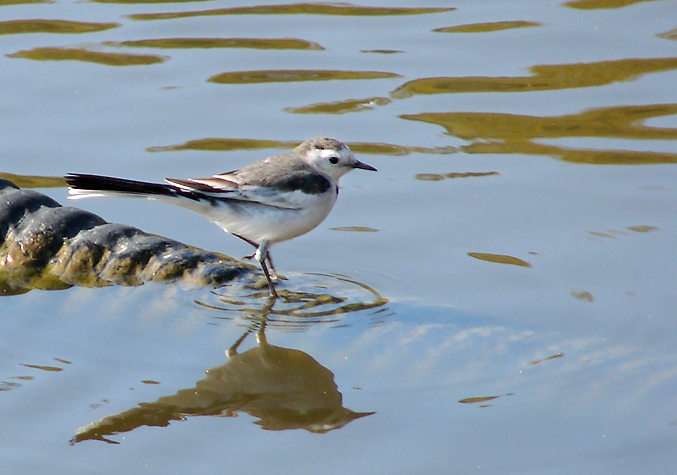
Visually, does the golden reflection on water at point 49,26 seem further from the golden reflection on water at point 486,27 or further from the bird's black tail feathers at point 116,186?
the bird's black tail feathers at point 116,186

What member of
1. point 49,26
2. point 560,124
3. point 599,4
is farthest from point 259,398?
point 599,4

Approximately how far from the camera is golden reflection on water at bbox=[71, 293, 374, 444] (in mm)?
5750

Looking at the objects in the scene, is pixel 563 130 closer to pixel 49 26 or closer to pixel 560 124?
pixel 560 124

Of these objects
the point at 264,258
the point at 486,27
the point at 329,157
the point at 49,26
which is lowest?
the point at 264,258

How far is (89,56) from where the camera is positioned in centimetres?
1183

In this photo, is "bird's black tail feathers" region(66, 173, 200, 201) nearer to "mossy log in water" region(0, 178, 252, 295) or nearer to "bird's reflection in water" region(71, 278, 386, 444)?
"mossy log in water" region(0, 178, 252, 295)

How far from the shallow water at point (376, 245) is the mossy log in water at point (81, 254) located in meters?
0.16

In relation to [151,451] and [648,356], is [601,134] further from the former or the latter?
[151,451]

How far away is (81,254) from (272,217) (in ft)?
4.61

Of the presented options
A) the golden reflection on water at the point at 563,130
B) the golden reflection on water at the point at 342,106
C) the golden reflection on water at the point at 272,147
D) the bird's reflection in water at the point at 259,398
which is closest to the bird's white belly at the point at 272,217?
the bird's reflection in water at the point at 259,398

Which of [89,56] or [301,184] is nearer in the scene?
[301,184]

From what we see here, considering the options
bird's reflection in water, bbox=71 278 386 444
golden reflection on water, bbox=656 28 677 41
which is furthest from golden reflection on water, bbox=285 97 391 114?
bird's reflection in water, bbox=71 278 386 444

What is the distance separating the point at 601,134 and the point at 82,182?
5.29 m

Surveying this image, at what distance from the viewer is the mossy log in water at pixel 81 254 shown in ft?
24.4
